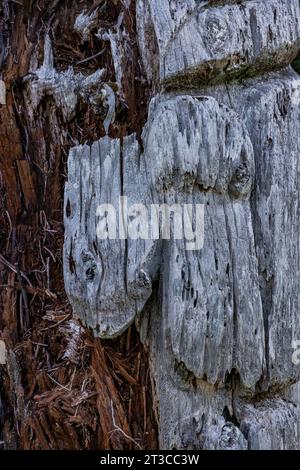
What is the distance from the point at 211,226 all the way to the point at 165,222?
12 cm

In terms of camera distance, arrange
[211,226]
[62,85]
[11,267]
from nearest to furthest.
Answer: [211,226] → [62,85] → [11,267]

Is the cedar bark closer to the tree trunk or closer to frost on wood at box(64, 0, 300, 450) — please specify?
the tree trunk

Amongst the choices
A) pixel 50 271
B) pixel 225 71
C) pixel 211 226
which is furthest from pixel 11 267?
pixel 225 71

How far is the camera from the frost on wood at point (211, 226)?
207 centimetres

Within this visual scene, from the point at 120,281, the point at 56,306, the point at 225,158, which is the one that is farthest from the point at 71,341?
the point at 225,158

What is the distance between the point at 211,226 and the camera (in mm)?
2086

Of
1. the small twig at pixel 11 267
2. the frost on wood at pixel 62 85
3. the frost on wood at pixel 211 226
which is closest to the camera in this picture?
the frost on wood at pixel 211 226

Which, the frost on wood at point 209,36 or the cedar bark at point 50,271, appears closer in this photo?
the frost on wood at point 209,36

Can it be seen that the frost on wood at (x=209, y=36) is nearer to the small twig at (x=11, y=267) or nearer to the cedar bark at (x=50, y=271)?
the cedar bark at (x=50, y=271)

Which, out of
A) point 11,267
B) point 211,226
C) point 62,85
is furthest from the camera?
point 11,267

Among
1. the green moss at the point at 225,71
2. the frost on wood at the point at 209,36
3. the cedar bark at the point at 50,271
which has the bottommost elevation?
the cedar bark at the point at 50,271

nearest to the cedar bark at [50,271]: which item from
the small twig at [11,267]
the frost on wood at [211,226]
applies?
the small twig at [11,267]

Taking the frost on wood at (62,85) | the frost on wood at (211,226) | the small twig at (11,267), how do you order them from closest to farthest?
the frost on wood at (211,226)
the frost on wood at (62,85)
the small twig at (11,267)

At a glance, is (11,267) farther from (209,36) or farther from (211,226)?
(209,36)
